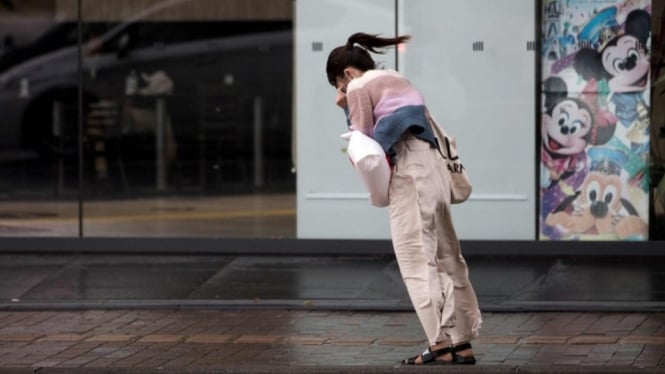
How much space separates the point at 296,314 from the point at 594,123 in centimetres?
421

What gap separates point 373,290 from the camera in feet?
37.6

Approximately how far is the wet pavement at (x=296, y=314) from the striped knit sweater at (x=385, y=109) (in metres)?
1.26

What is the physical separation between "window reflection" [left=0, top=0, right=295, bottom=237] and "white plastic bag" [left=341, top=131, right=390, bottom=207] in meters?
5.52

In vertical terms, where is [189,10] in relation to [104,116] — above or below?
above

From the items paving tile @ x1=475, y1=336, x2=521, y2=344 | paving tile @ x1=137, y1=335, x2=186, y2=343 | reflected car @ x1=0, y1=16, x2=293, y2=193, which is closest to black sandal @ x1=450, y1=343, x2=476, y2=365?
paving tile @ x1=475, y1=336, x2=521, y2=344

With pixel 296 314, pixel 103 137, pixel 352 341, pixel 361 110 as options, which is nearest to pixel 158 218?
pixel 103 137

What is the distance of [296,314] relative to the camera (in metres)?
10.4

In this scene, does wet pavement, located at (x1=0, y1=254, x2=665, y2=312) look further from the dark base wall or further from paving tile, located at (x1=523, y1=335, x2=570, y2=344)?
paving tile, located at (x1=523, y1=335, x2=570, y2=344)

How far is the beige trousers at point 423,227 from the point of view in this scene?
322 inches

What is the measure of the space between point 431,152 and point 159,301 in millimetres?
3257

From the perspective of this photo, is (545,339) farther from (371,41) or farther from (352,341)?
(371,41)

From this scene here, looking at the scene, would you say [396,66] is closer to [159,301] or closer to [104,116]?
[104,116]

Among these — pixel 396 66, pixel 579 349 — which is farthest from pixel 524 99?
pixel 579 349

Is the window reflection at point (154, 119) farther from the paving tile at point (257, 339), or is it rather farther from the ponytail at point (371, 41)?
the ponytail at point (371, 41)
